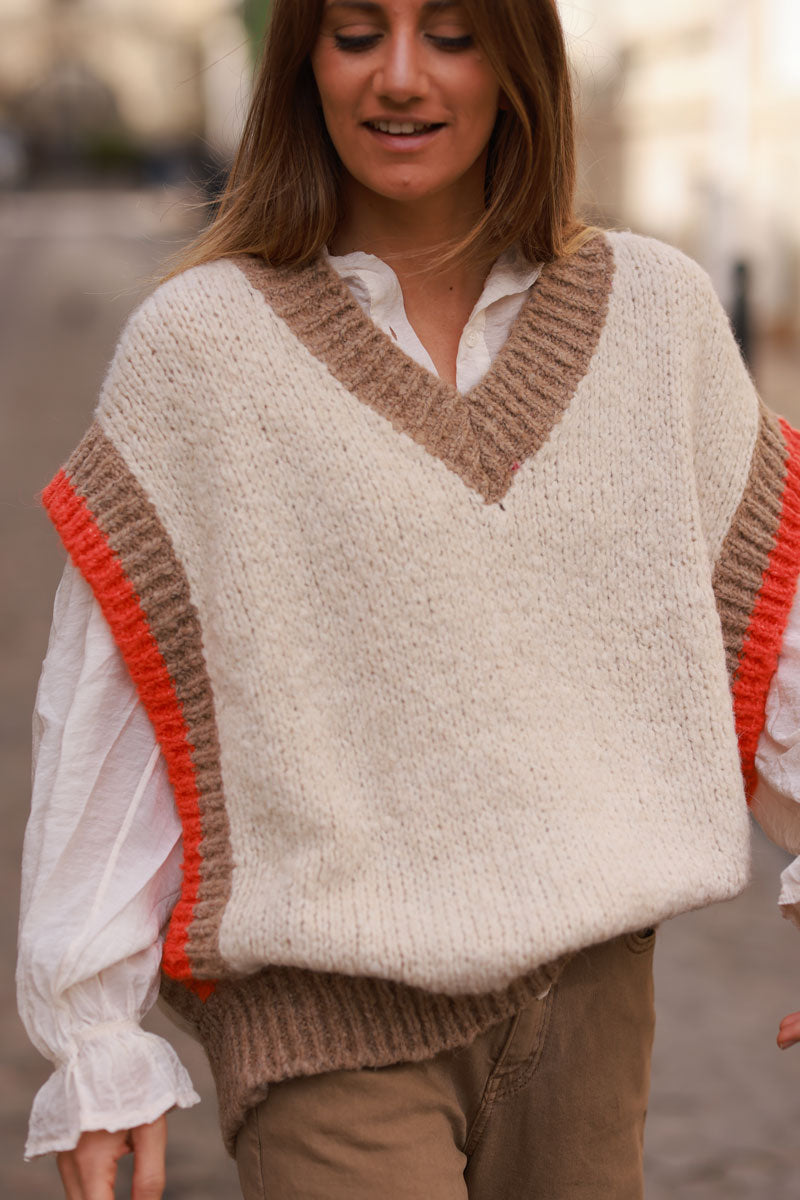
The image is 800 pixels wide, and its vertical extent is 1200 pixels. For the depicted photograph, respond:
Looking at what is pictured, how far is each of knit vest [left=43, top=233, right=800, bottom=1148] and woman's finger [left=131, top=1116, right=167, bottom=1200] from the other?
11 centimetres

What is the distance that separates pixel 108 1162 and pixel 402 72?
4.33ft

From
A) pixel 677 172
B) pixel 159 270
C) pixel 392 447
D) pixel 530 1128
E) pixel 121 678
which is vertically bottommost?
pixel 677 172

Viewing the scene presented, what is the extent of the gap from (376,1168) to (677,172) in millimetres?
17249

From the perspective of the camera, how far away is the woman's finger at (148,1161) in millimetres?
1723

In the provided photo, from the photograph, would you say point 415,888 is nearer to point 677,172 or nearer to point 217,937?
point 217,937

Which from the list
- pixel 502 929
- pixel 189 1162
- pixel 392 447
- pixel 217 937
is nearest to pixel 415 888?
pixel 502 929

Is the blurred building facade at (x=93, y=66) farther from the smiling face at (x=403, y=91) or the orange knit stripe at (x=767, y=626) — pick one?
the orange knit stripe at (x=767, y=626)

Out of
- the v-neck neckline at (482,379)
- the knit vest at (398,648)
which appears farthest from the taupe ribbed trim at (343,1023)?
the v-neck neckline at (482,379)

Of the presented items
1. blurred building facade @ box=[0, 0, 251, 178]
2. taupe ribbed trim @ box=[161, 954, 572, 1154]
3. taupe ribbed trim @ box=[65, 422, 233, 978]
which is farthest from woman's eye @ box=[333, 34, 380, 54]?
blurred building facade @ box=[0, 0, 251, 178]

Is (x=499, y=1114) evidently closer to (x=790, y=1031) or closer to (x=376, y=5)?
(x=790, y=1031)

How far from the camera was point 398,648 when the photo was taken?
1715 mm

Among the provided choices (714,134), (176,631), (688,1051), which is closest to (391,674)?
(176,631)

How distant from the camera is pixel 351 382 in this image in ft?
5.94

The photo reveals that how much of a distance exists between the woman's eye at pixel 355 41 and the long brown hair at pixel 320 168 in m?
0.05
